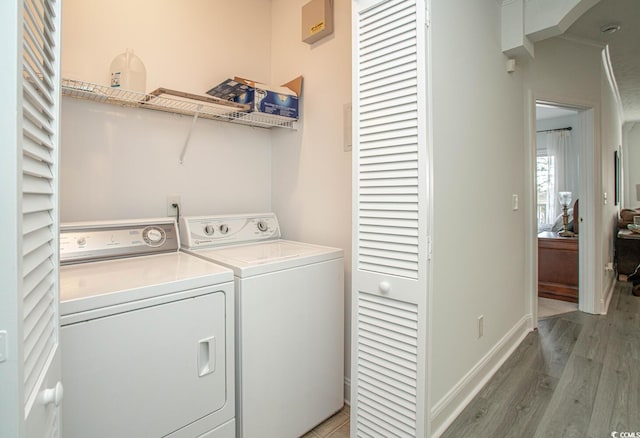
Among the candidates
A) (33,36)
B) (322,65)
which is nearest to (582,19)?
(322,65)

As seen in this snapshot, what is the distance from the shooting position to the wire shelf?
156cm

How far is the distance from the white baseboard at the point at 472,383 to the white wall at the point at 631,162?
6.92 meters

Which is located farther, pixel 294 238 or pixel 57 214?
pixel 294 238

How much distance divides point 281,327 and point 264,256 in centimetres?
35

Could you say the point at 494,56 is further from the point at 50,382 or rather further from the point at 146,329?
the point at 50,382

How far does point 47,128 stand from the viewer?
766mm

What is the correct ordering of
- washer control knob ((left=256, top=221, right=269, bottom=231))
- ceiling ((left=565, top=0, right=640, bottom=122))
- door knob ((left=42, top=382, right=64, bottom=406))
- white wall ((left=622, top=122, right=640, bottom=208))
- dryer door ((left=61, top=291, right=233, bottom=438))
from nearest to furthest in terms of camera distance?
door knob ((left=42, top=382, right=64, bottom=406)) → dryer door ((left=61, top=291, right=233, bottom=438)) → washer control knob ((left=256, top=221, right=269, bottom=231)) → ceiling ((left=565, top=0, right=640, bottom=122)) → white wall ((left=622, top=122, right=640, bottom=208))

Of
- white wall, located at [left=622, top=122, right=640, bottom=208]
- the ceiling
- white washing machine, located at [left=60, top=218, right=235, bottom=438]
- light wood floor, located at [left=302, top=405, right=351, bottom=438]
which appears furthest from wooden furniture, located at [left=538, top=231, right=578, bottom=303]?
white wall, located at [left=622, top=122, right=640, bottom=208]

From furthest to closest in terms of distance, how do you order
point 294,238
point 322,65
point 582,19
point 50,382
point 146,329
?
1. point 582,19
2. point 294,238
3. point 322,65
4. point 146,329
5. point 50,382

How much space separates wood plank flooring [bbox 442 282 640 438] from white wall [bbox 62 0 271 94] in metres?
2.48

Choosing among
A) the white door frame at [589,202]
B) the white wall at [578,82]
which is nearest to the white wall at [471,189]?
the white wall at [578,82]

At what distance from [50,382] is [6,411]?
25cm

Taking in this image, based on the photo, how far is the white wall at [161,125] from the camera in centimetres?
165

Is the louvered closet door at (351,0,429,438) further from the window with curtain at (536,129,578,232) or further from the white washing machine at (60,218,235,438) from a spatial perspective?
the window with curtain at (536,129,578,232)
